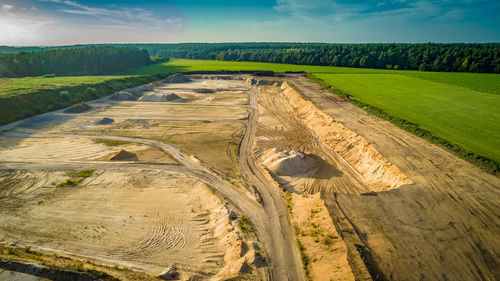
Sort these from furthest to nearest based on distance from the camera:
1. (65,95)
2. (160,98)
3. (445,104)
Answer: (160,98), (65,95), (445,104)

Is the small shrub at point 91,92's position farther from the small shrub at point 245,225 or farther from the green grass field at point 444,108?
the green grass field at point 444,108

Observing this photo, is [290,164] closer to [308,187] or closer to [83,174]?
[308,187]

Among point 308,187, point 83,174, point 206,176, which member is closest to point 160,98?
point 83,174

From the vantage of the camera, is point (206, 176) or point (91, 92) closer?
point (206, 176)

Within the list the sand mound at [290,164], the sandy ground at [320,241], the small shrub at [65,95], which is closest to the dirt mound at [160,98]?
the small shrub at [65,95]

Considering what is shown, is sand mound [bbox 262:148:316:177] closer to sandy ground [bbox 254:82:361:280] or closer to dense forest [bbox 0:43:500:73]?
sandy ground [bbox 254:82:361:280]

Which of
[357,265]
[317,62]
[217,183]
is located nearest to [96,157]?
[217,183]
